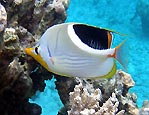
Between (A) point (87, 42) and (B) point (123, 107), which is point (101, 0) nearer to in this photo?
(B) point (123, 107)

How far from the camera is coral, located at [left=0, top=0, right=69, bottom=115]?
7.10 ft

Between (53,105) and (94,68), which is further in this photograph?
(53,105)

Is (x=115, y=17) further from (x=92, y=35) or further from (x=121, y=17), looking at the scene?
(x=92, y=35)

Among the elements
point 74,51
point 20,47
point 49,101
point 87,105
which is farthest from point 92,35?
point 49,101

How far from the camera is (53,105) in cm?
758

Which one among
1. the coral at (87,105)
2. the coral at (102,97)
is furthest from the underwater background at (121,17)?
the coral at (87,105)

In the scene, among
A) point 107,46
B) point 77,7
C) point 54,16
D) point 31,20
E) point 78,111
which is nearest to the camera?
point 107,46

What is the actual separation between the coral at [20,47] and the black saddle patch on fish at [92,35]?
0.48m

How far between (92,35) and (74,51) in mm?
151

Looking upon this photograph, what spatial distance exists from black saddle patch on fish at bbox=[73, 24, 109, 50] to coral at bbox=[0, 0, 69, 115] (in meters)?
0.48

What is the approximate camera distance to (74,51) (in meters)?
1.76

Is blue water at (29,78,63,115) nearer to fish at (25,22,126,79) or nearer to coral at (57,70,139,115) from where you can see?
coral at (57,70,139,115)

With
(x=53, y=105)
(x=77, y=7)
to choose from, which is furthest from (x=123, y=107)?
(x=77, y=7)

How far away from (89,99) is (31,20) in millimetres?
1280
